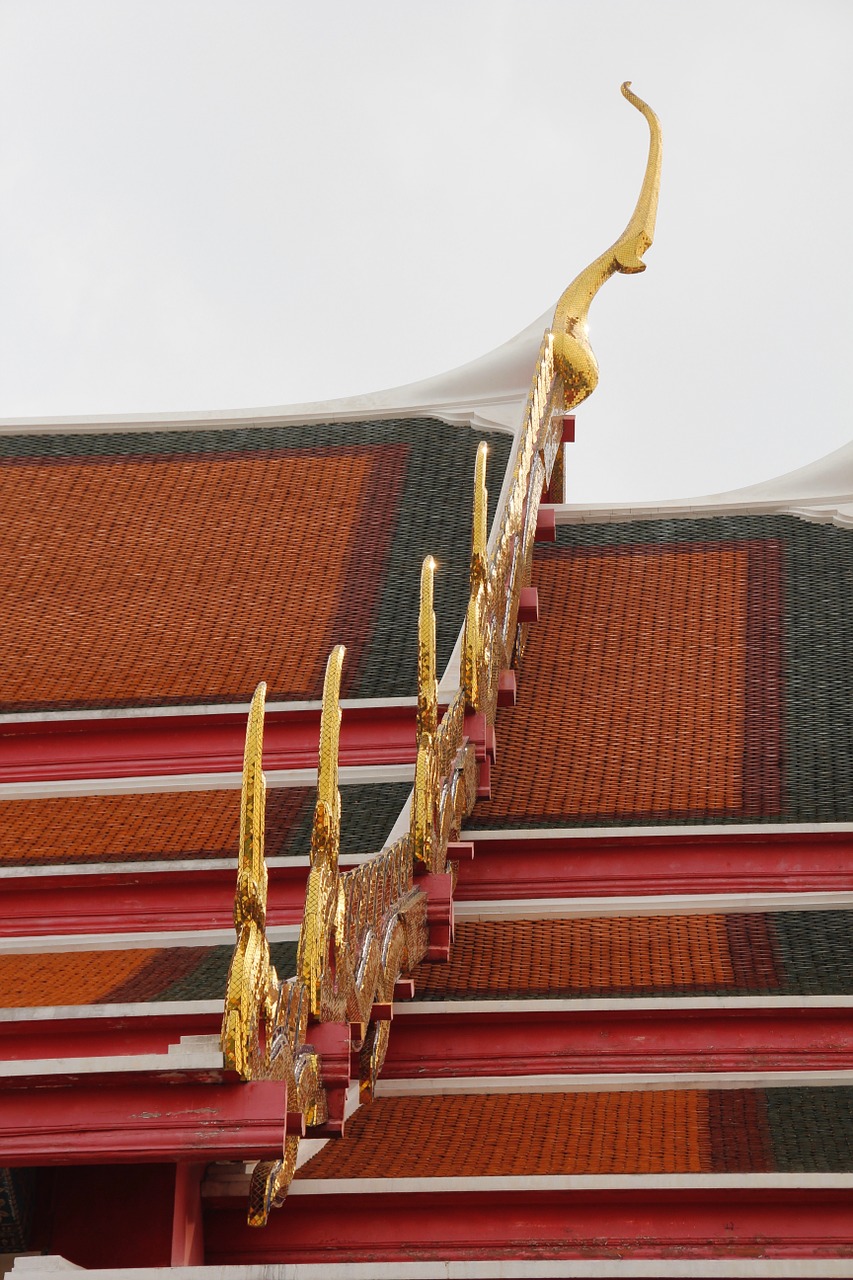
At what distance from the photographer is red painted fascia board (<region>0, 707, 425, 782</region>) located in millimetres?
7109

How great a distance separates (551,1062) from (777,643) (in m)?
2.83

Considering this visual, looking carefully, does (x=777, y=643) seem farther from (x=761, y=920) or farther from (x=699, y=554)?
(x=761, y=920)

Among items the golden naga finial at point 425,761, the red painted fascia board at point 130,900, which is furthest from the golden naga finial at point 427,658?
the red painted fascia board at point 130,900

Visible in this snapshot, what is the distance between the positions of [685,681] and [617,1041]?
2.44 m

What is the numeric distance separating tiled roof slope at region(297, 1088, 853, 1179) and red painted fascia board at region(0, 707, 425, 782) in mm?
1528

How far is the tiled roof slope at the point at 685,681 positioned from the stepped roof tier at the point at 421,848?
0.02 meters

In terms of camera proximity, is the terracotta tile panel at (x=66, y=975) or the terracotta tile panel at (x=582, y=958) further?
the terracotta tile panel at (x=582, y=958)

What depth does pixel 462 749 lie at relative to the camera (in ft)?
20.8

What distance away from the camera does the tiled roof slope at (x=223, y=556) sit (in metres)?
7.66

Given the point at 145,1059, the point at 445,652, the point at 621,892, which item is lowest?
the point at 621,892

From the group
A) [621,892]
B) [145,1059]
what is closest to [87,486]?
[621,892]

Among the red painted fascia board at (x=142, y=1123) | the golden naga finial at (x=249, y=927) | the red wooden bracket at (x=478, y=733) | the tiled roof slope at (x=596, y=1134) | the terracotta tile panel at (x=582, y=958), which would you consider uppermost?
the golden naga finial at (x=249, y=927)

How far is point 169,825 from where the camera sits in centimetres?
658

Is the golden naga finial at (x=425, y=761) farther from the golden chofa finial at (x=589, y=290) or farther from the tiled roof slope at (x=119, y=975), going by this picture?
the golden chofa finial at (x=589, y=290)
